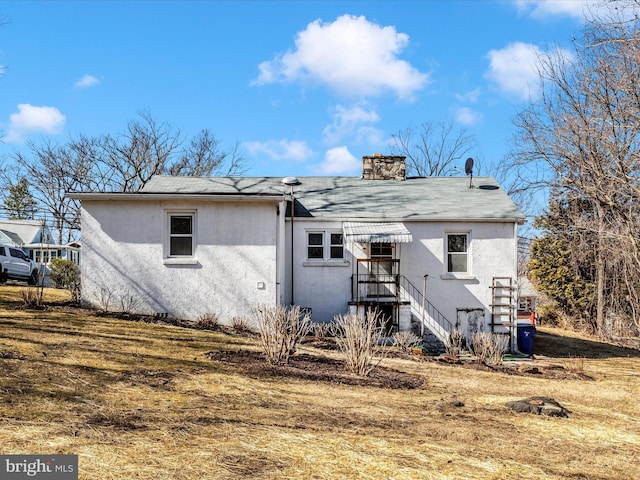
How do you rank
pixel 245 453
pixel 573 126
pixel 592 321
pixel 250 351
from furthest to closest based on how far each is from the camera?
1. pixel 592 321
2. pixel 573 126
3. pixel 250 351
4. pixel 245 453

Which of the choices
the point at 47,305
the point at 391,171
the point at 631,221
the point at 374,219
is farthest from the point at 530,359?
the point at 47,305

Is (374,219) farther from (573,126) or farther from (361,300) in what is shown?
(573,126)

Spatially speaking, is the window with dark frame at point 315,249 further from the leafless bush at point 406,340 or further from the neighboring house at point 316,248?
the leafless bush at point 406,340

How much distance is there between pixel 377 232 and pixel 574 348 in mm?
8604

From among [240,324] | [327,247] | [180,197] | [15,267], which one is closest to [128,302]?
[240,324]

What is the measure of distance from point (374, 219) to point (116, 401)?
1154cm

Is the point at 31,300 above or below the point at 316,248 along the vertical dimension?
below

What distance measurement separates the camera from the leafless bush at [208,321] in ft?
46.8

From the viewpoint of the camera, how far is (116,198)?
1476 centimetres

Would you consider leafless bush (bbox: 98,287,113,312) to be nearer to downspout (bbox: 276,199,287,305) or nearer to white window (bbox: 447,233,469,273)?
downspout (bbox: 276,199,287,305)

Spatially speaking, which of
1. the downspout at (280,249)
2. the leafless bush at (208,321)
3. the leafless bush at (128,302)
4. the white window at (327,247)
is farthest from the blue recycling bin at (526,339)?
the leafless bush at (128,302)

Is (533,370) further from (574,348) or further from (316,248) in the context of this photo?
(574,348)

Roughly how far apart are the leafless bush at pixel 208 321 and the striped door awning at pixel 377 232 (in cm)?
438

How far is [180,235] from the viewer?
49.7ft
